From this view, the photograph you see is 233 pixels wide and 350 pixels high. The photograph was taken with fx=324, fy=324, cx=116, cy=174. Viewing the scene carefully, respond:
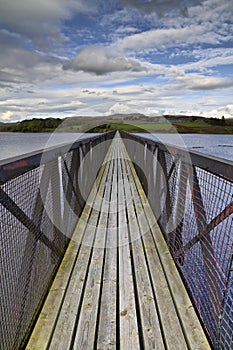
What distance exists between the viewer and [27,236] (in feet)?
6.59

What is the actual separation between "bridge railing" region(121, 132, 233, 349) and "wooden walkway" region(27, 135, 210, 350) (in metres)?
0.12

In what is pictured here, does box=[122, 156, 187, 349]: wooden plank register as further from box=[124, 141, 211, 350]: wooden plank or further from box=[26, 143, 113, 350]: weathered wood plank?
box=[26, 143, 113, 350]: weathered wood plank

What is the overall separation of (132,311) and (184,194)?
3.47ft

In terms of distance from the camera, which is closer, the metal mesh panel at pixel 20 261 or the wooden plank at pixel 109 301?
the metal mesh panel at pixel 20 261

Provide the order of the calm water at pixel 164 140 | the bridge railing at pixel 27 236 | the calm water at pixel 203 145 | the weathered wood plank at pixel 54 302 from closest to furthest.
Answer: the bridge railing at pixel 27 236 → the weathered wood plank at pixel 54 302 → the calm water at pixel 203 145 → the calm water at pixel 164 140

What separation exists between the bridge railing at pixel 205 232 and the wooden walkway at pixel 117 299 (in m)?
0.12

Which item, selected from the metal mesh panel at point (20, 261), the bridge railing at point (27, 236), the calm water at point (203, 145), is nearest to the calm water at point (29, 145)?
the calm water at point (203, 145)

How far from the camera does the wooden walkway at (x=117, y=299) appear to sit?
6.59 ft

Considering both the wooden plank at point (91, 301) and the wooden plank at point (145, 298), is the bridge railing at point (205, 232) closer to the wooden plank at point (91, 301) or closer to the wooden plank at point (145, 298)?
the wooden plank at point (145, 298)

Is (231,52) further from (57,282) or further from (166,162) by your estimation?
(57,282)

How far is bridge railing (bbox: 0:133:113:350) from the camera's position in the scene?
5.27 ft

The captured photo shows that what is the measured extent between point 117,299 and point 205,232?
2.80ft

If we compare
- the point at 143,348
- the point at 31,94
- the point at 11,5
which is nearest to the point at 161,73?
the point at 11,5

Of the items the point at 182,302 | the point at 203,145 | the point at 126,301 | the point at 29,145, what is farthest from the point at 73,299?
the point at 29,145
